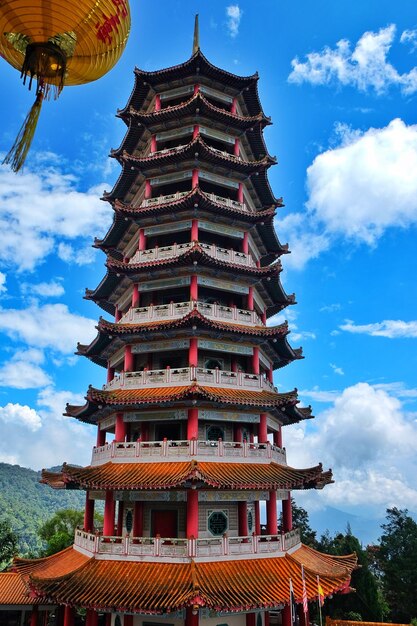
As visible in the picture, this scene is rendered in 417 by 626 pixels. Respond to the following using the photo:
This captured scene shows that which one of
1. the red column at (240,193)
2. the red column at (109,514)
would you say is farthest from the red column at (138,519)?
the red column at (240,193)

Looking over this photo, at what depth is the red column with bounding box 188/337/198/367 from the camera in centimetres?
2028

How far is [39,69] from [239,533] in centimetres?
1855

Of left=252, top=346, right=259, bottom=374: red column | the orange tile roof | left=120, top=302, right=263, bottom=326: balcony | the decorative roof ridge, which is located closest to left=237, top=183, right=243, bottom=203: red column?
the decorative roof ridge

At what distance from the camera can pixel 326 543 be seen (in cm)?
4750

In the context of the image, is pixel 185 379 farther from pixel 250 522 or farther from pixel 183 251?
pixel 250 522

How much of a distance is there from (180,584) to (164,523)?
14.4ft

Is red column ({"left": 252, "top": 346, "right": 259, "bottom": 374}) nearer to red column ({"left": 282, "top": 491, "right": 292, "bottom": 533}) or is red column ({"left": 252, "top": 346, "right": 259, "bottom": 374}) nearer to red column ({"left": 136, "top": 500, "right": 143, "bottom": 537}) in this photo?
red column ({"left": 282, "top": 491, "right": 292, "bottom": 533})

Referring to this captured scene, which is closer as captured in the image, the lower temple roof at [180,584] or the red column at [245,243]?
the lower temple roof at [180,584]

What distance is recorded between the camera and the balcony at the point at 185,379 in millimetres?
19938

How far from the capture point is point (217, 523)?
63.1 ft

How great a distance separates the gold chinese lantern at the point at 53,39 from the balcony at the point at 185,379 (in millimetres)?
15162

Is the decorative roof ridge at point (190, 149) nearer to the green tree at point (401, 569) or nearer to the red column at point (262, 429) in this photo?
the red column at point (262, 429)

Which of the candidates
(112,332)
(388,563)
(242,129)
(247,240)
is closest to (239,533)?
(112,332)

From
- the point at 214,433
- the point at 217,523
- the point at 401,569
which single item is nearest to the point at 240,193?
the point at 214,433
